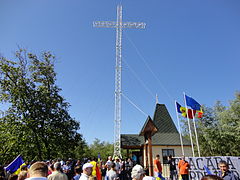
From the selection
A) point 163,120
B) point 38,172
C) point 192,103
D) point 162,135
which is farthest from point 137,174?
point 163,120

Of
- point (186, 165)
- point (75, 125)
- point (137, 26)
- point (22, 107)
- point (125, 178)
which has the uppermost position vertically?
point (137, 26)

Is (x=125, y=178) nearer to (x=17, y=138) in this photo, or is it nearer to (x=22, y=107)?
(x=17, y=138)

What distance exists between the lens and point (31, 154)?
890 inches

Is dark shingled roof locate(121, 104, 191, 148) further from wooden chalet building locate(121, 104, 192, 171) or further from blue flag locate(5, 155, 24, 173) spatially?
blue flag locate(5, 155, 24, 173)

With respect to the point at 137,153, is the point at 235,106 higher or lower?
higher

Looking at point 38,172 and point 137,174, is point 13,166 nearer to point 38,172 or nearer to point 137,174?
point 38,172

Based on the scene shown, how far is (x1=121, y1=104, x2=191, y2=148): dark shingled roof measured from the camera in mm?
A: 23562

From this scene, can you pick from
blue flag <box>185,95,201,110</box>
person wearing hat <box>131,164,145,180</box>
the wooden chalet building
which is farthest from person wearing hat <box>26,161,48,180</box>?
the wooden chalet building

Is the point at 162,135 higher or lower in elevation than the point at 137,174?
higher

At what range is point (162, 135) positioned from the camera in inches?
999

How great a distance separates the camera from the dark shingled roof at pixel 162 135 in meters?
23.6

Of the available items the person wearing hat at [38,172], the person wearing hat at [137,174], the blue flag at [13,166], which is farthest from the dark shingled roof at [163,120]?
the person wearing hat at [38,172]

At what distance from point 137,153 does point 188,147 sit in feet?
25.0

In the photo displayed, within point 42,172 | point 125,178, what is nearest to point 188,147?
point 125,178
